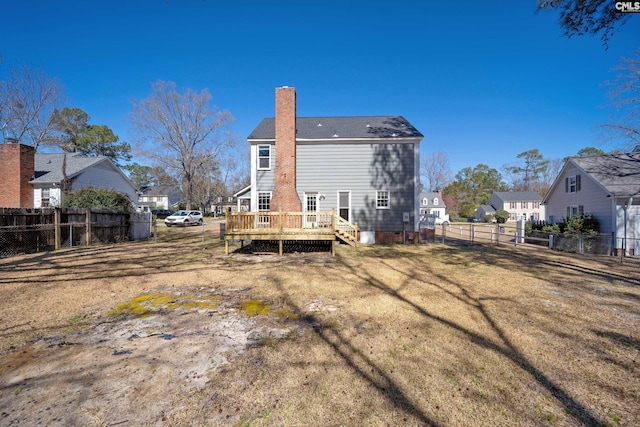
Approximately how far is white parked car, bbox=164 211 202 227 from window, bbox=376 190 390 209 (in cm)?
2052

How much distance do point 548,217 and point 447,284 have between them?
65.3 feet

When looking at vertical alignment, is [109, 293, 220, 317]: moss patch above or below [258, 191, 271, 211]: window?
below

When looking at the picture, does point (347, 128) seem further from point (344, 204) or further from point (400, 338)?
point (400, 338)

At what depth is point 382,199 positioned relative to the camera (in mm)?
15250

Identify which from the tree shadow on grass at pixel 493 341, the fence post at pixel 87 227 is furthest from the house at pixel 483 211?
the fence post at pixel 87 227

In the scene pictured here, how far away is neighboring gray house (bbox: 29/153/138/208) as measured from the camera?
19.4 meters

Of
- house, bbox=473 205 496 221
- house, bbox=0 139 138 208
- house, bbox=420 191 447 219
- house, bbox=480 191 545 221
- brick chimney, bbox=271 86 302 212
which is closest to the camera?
brick chimney, bbox=271 86 302 212

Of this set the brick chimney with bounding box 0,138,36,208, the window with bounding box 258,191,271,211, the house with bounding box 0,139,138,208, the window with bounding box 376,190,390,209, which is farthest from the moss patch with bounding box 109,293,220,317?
the brick chimney with bounding box 0,138,36,208

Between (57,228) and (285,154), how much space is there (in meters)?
10.1

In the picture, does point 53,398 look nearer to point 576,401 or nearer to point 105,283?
point 105,283

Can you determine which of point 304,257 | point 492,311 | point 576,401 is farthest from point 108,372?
point 304,257

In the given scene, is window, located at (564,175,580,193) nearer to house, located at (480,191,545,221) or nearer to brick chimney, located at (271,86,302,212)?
brick chimney, located at (271,86,302,212)

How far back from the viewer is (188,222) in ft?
88.6

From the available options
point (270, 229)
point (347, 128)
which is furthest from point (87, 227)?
point (347, 128)
